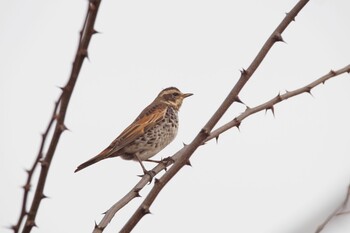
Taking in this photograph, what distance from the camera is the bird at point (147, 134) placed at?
7.64 m

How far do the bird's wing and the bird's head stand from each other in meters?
0.47

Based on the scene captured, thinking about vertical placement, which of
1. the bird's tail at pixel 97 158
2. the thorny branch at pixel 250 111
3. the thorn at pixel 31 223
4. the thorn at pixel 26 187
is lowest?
the thorn at pixel 31 223

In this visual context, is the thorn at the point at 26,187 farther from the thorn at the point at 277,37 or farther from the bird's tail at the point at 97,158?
the bird's tail at the point at 97,158

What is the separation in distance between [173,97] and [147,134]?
136 centimetres

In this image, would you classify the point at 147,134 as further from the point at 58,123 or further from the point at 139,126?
the point at 58,123

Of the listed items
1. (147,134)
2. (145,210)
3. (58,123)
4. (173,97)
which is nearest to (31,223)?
(58,123)

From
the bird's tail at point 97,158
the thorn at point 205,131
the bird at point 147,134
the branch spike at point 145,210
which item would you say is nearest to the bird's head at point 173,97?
the bird at point 147,134

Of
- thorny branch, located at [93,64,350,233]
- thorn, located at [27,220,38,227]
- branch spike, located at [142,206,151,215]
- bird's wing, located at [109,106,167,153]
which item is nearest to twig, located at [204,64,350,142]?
thorny branch, located at [93,64,350,233]

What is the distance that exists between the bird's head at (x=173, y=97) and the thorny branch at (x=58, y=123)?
6878mm

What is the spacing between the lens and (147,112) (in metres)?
8.58

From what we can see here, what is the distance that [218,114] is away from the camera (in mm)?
2777

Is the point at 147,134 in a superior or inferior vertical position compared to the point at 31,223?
superior

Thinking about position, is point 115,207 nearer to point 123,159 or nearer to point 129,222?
point 129,222

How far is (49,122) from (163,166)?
2566 mm
